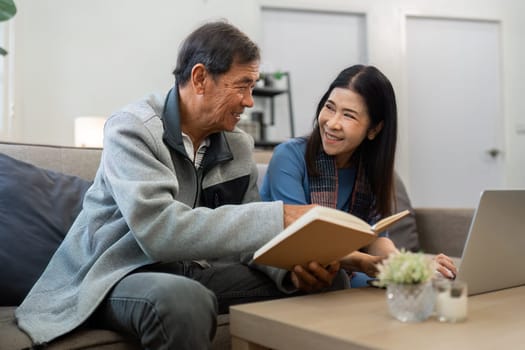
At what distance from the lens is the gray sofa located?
3.84 ft

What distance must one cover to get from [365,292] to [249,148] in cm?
54

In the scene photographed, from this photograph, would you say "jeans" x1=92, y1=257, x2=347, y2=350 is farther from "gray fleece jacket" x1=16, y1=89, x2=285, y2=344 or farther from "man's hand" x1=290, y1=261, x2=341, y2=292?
"man's hand" x1=290, y1=261, x2=341, y2=292

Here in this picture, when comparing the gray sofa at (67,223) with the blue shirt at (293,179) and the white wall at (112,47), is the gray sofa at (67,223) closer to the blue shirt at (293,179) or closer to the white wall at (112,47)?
the blue shirt at (293,179)

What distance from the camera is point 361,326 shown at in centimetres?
95

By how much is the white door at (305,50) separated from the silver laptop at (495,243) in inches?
127

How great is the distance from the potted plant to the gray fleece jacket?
272 millimetres

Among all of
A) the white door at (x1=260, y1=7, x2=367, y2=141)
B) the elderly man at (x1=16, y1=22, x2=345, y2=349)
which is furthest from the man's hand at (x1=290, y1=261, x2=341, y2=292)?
the white door at (x1=260, y1=7, x2=367, y2=141)

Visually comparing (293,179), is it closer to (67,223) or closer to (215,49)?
(215,49)

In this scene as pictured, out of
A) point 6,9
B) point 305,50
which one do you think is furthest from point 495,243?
point 305,50

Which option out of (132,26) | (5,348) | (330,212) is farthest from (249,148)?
(132,26)

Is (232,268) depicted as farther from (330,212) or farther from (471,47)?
(471,47)

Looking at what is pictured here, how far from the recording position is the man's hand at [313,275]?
3.97 feet

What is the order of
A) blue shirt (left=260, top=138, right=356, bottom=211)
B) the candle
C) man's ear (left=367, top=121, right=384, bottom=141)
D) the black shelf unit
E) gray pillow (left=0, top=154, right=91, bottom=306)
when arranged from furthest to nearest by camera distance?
1. the black shelf unit
2. man's ear (left=367, top=121, right=384, bottom=141)
3. blue shirt (left=260, top=138, right=356, bottom=211)
4. gray pillow (left=0, top=154, right=91, bottom=306)
5. the candle

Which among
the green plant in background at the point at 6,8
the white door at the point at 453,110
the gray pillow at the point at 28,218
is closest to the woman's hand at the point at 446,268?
the gray pillow at the point at 28,218
